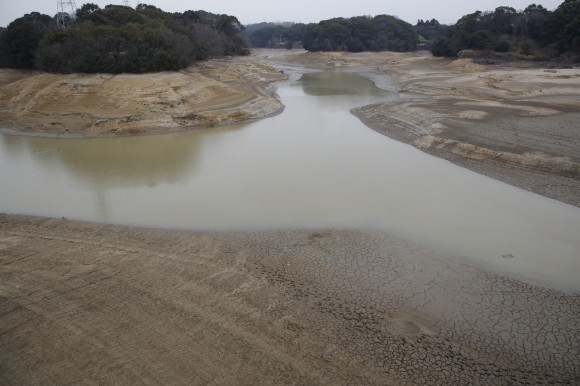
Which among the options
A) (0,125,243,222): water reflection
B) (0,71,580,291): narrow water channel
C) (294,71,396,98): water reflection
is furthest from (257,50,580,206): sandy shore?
(0,125,243,222): water reflection

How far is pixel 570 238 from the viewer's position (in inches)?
295

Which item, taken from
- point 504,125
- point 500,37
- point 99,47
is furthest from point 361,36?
point 504,125

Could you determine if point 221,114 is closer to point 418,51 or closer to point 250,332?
point 250,332

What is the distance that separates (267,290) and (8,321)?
3715 mm

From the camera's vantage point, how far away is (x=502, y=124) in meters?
14.6

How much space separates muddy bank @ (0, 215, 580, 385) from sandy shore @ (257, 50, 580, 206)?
5.70 metres

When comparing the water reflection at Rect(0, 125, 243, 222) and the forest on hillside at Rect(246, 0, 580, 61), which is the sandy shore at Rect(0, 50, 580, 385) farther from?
the forest on hillside at Rect(246, 0, 580, 61)

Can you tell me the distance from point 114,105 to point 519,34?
39530 millimetres

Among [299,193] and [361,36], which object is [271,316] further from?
[361,36]

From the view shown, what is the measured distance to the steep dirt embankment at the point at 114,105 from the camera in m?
17.5

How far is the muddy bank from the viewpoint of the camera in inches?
171

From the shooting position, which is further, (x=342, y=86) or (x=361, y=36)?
(x=361, y=36)

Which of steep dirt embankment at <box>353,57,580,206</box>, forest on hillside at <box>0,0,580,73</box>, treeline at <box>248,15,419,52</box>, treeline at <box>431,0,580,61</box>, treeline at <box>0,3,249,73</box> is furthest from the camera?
treeline at <box>248,15,419,52</box>

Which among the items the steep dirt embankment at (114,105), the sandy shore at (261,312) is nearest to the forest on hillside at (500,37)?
the steep dirt embankment at (114,105)
